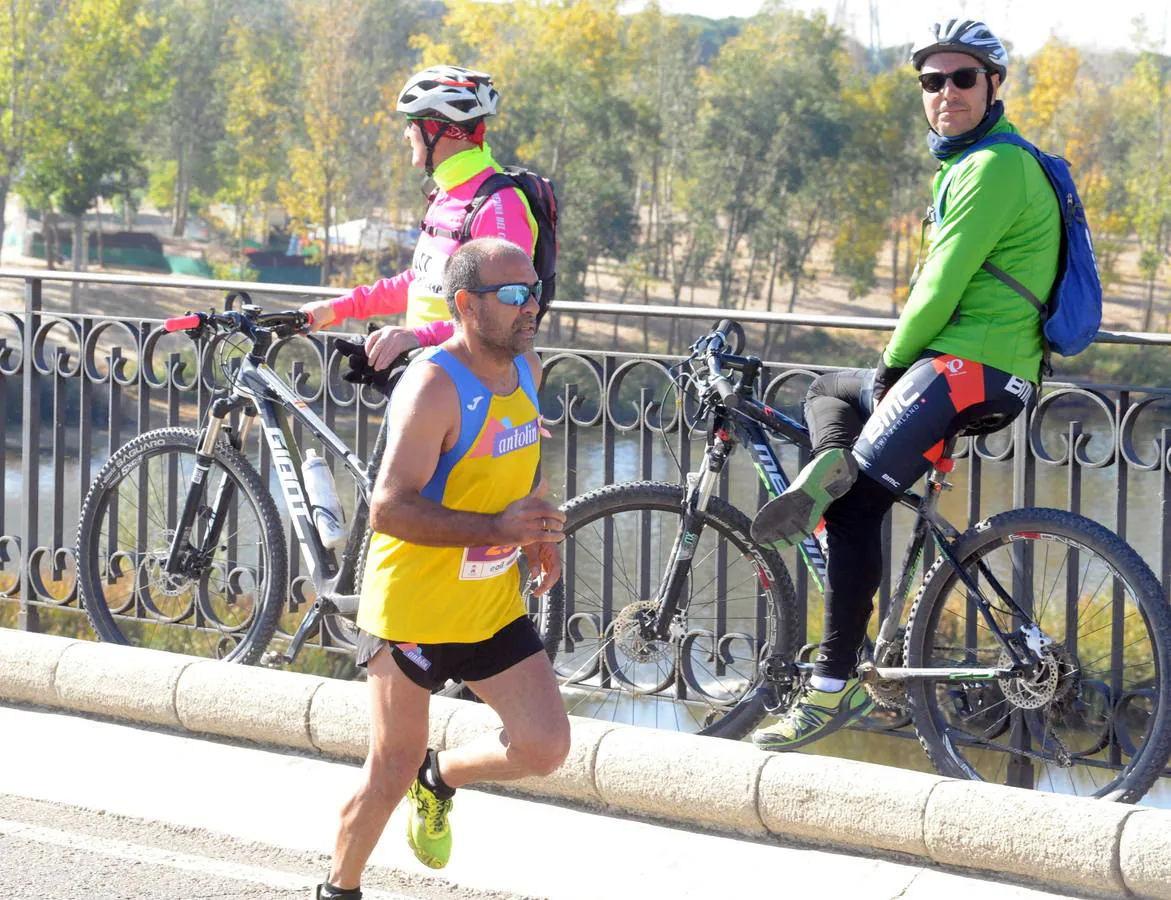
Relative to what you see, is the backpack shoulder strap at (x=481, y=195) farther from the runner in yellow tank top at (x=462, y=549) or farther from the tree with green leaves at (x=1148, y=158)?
the tree with green leaves at (x=1148, y=158)

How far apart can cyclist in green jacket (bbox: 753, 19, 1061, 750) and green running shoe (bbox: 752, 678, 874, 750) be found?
0.71 feet

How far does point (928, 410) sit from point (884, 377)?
21cm

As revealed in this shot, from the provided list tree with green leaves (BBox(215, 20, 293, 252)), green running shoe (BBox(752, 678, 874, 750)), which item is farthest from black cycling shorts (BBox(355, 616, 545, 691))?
tree with green leaves (BBox(215, 20, 293, 252))

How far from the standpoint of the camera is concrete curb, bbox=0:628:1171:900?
3713 millimetres

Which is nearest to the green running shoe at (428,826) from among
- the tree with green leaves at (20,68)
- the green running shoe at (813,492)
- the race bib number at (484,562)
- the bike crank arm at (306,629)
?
the race bib number at (484,562)

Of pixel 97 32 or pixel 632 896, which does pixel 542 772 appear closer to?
pixel 632 896

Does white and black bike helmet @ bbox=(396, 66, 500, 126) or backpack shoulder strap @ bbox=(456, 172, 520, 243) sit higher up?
white and black bike helmet @ bbox=(396, 66, 500, 126)

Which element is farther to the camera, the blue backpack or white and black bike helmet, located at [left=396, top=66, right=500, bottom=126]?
white and black bike helmet, located at [left=396, top=66, right=500, bottom=126]

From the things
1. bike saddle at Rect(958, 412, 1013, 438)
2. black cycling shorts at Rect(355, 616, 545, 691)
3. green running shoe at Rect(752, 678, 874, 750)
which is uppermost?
bike saddle at Rect(958, 412, 1013, 438)

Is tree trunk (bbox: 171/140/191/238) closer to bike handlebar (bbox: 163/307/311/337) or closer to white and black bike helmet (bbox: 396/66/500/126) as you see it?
bike handlebar (bbox: 163/307/311/337)

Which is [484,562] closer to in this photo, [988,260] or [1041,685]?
[988,260]

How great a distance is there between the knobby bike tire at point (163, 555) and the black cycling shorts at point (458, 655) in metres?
1.93

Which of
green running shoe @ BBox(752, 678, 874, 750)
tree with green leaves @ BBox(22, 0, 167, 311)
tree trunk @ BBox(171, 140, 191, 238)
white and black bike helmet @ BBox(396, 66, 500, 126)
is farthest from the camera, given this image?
tree trunk @ BBox(171, 140, 191, 238)

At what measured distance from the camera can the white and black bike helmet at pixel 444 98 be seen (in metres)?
4.62
